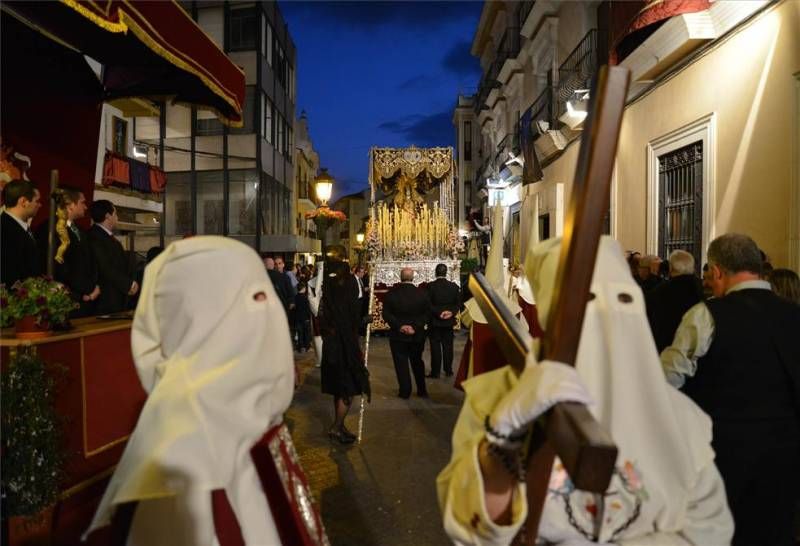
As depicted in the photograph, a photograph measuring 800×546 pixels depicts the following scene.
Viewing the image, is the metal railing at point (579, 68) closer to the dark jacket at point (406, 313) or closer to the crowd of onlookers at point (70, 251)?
the dark jacket at point (406, 313)


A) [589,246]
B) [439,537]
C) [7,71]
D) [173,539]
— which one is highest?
[7,71]

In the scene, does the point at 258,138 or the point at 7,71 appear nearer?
the point at 7,71

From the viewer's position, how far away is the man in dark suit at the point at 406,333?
802 centimetres

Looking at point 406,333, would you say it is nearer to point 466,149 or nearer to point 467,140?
point 466,149

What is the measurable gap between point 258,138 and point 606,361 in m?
24.8

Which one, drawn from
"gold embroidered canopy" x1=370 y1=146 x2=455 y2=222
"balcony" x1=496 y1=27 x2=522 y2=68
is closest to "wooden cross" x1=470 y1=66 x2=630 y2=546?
"gold embroidered canopy" x1=370 y1=146 x2=455 y2=222

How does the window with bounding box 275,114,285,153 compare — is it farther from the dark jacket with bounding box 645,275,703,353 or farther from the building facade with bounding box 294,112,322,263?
the dark jacket with bounding box 645,275,703,353

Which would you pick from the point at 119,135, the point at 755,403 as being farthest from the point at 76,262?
the point at 119,135

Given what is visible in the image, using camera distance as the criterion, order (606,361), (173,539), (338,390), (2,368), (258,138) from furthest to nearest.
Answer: (258,138) < (338,390) < (2,368) < (173,539) < (606,361)

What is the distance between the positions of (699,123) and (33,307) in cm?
805

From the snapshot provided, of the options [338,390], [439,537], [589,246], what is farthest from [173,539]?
[338,390]

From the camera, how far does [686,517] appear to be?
1698 mm

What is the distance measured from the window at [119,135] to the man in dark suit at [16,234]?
1511 cm

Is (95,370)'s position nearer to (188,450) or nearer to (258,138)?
(188,450)
